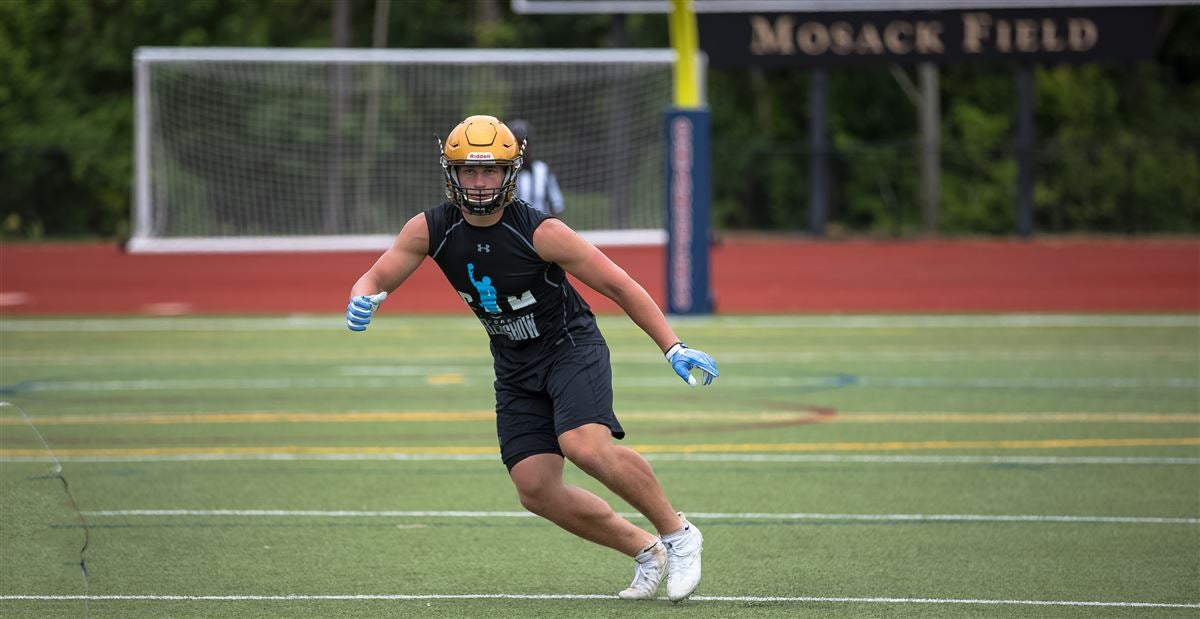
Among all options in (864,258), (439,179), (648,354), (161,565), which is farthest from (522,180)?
(161,565)

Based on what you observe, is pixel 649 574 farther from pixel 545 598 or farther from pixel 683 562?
pixel 545 598

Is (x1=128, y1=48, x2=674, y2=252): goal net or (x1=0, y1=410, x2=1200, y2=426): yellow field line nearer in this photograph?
(x1=0, y1=410, x2=1200, y2=426): yellow field line

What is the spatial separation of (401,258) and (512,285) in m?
0.47

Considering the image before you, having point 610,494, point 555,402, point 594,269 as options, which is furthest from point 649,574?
point 610,494

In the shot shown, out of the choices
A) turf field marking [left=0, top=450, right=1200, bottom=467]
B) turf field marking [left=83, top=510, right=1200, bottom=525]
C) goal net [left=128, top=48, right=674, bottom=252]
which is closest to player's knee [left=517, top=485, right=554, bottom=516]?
turf field marking [left=83, top=510, right=1200, bottom=525]

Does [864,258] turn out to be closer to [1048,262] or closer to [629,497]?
[1048,262]

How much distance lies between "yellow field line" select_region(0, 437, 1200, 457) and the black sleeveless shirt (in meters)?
4.01

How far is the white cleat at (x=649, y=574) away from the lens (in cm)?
675

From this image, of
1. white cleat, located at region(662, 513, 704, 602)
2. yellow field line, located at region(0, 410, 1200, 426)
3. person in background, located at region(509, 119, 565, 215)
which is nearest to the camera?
white cleat, located at region(662, 513, 704, 602)

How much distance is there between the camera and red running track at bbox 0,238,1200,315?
22016 mm

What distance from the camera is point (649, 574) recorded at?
22.2 feet

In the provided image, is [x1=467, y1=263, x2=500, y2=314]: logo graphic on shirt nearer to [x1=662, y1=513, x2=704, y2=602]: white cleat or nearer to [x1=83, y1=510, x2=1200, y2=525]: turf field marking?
[x1=662, y1=513, x2=704, y2=602]: white cleat

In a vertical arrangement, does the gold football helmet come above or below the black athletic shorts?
above

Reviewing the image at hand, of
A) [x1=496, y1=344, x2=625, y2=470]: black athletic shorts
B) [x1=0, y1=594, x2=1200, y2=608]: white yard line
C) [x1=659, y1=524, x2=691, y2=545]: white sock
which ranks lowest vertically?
[x1=0, y1=594, x2=1200, y2=608]: white yard line
